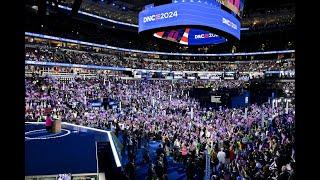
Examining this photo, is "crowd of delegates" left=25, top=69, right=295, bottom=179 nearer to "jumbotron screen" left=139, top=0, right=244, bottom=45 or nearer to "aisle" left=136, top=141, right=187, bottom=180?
"aisle" left=136, top=141, right=187, bottom=180

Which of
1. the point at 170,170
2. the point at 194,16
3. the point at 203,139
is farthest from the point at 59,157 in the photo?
the point at 194,16

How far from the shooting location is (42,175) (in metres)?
7.39

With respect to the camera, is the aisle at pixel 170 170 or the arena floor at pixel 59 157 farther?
the aisle at pixel 170 170

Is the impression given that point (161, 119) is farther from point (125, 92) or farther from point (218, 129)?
point (125, 92)

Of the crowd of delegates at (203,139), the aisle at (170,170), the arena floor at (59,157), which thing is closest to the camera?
the arena floor at (59,157)

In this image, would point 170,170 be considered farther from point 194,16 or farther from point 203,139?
point 194,16

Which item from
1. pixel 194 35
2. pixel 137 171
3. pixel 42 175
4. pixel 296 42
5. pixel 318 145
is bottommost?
pixel 137 171

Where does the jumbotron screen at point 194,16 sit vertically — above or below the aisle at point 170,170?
above

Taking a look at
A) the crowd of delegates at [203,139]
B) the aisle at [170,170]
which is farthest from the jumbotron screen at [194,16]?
the aisle at [170,170]

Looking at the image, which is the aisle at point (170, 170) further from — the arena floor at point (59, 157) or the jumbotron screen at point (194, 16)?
the jumbotron screen at point (194, 16)

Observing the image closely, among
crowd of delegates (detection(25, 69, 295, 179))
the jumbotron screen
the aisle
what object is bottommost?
the aisle

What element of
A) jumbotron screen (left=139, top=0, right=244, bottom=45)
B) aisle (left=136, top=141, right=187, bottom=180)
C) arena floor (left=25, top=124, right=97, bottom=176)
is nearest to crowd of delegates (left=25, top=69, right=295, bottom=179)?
aisle (left=136, top=141, right=187, bottom=180)

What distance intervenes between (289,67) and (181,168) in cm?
4181
